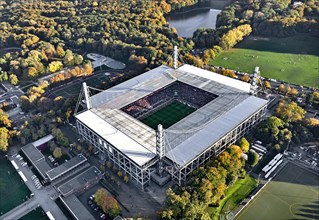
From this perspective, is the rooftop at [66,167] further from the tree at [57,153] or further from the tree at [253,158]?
the tree at [253,158]

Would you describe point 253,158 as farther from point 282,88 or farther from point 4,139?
point 4,139

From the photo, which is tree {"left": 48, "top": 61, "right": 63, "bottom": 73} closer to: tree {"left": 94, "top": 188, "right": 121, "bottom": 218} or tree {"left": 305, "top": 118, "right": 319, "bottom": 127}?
tree {"left": 94, "top": 188, "right": 121, "bottom": 218}

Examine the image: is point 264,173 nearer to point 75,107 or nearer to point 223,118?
point 223,118

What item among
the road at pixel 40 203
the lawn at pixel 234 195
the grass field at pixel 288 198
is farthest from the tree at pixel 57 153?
the grass field at pixel 288 198

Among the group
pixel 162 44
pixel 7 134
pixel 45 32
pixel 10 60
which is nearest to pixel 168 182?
pixel 7 134

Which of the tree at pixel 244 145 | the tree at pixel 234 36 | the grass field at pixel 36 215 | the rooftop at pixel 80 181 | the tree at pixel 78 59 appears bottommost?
the grass field at pixel 36 215

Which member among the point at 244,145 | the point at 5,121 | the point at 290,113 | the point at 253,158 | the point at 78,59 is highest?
the point at 78,59

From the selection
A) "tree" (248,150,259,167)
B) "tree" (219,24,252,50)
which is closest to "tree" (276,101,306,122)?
"tree" (248,150,259,167)

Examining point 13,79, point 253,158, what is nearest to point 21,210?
point 253,158
